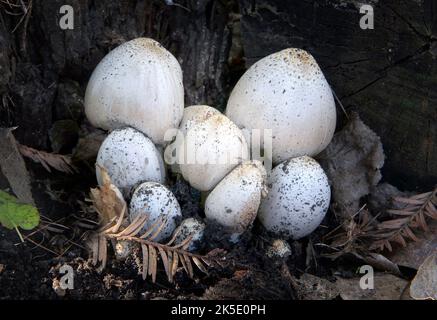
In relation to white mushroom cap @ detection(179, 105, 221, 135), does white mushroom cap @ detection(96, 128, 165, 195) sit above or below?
below

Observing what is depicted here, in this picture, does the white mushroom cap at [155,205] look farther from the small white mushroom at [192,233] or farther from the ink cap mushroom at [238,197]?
the ink cap mushroom at [238,197]

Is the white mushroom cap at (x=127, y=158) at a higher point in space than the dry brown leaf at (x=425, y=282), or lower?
higher

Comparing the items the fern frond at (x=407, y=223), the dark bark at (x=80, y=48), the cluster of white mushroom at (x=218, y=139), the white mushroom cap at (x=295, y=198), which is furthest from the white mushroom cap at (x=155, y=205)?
the fern frond at (x=407, y=223)

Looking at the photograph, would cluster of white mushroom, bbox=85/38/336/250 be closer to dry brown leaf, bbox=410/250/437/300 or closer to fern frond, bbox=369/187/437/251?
fern frond, bbox=369/187/437/251

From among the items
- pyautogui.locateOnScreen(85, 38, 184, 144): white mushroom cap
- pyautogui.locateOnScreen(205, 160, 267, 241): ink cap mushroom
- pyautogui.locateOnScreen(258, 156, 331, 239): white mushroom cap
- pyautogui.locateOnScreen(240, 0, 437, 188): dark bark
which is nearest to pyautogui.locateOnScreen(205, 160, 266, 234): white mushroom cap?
pyautogui.locateOnScreen(205, 160, 267, 241): ink cap mushroom

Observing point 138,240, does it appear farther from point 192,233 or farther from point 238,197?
point 238,197

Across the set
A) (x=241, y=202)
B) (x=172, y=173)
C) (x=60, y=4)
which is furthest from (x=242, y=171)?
(x=60, y=4)
